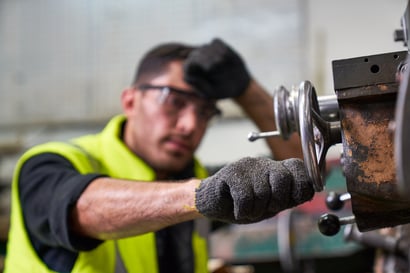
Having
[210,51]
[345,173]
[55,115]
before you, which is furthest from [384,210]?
[55,115]

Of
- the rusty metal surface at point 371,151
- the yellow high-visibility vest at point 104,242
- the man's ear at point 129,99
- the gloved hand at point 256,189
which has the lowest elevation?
the yellow high-visibility vest at point 104,242

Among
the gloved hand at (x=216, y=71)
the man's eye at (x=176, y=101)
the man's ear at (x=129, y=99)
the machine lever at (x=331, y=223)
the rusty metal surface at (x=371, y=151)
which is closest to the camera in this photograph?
the rusty metal surface at (x=371, y=151)

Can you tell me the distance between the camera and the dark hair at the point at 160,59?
1.34m

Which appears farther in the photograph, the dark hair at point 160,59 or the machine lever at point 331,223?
the dark hair at point 160,59

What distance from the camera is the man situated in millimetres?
625

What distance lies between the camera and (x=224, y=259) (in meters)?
1.99

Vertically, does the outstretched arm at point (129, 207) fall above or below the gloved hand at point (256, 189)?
below

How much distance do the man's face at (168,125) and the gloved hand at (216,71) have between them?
0.20 feet

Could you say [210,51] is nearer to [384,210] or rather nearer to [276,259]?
[384,210]

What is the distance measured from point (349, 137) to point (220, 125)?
2.07 metres

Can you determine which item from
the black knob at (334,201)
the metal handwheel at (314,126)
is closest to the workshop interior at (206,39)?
the black knob at (334,201)

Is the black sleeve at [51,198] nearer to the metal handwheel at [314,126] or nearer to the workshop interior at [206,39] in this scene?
the metal handwheel at [314,126]

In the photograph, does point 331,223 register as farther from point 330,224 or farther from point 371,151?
point 371,151

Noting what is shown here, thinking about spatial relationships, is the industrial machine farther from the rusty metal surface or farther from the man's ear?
the man's ear
